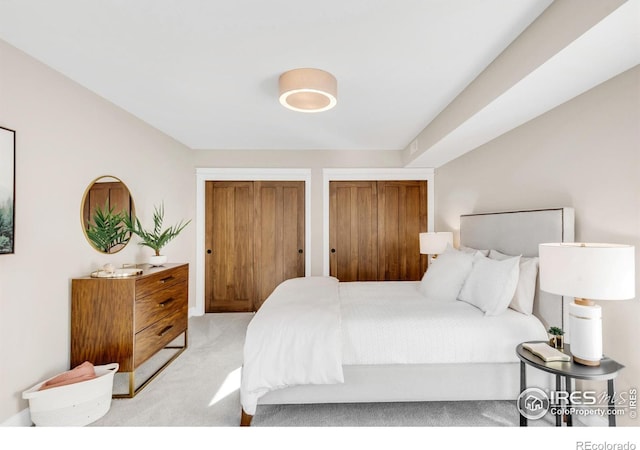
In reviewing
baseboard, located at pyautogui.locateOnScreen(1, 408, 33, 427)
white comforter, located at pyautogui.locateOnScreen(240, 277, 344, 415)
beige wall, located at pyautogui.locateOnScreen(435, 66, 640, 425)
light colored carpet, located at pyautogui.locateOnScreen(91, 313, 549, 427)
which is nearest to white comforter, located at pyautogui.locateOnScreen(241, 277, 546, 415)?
white comforter, located at pyautogui.locateOnScreen(240, 277, 344, 415)

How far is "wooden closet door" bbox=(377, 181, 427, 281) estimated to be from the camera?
4340 mm

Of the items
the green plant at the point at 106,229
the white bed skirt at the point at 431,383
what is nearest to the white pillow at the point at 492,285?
the white bed skirt at the point at 431,383

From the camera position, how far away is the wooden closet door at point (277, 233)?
4.29 m

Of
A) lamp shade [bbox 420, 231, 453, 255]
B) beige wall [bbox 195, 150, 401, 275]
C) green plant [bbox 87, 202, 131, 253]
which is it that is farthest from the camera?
beige wall [bbox 195, 150, 401, 275]

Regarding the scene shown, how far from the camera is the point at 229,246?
4.30 m

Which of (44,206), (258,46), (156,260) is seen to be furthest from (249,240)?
(258,46)

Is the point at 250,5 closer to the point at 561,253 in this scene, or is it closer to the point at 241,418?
the point at 561,253

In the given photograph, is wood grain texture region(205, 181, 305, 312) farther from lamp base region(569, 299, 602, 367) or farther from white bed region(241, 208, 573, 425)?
lamp base region(569, 299, 602, 367)

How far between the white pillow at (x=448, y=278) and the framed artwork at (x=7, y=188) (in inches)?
113

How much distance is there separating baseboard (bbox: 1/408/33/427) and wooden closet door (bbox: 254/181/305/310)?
258 cm

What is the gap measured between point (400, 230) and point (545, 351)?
2.79m

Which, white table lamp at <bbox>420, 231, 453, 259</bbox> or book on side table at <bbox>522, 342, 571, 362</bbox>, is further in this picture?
white table lamp at <bbox>420, 231, 453, 259</bbox>

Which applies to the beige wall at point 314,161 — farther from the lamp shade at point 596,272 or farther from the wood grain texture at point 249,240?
the lamp shade at point 596,272
